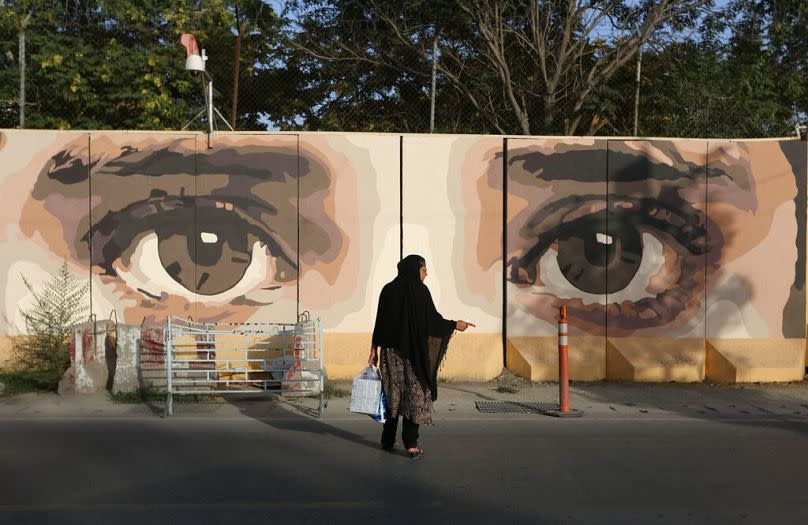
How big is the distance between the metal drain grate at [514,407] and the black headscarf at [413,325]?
2518 mm

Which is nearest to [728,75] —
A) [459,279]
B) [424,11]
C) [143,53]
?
[424,11]

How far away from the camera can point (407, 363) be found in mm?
7527

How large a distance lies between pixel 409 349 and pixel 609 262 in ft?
18.5

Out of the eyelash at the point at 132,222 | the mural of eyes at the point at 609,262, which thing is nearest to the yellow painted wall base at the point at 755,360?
the mural of eyes at the point at 609,262

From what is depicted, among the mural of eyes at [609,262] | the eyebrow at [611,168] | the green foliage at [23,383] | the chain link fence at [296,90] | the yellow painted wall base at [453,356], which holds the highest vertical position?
the chain link fence at [296,90]

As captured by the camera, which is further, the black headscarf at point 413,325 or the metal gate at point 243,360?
the metal gate at point 243,360

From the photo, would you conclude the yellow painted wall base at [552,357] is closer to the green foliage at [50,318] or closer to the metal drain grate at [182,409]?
the metal drain grate at [182,409]

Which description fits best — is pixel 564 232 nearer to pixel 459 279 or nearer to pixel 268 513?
pixel 459 279

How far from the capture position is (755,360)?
39.5ft

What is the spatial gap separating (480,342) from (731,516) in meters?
6.62

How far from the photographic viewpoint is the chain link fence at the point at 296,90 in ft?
54.6

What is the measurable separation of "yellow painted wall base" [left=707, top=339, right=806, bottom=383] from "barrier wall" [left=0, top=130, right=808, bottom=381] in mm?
32

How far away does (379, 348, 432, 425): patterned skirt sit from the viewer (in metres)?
7.41

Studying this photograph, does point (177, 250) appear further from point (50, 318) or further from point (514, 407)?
point (514, 407)
